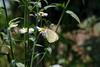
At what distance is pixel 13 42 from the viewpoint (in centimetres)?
147

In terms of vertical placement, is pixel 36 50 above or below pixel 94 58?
above

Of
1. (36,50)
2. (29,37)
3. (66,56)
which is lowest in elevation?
(66,56)

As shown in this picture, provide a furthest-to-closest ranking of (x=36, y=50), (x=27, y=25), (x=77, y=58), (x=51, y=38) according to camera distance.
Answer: (x=77, y=58), (x=36, y=50), (x=27, y=25), (x=51, y=38)

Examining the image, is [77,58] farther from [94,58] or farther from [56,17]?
[56,17]

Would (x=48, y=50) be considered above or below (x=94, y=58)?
above

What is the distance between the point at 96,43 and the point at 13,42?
3.22m

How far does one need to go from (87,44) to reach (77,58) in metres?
0.51

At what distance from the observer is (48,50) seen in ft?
4.73

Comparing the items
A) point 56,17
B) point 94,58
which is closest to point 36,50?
point 56,17

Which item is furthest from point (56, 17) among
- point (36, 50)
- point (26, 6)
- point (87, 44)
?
point (87, 44)

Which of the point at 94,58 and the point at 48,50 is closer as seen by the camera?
the point at 48,50

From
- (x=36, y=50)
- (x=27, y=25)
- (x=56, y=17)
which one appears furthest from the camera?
(x=56, y=17)

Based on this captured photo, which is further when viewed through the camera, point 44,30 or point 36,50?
point 36,50

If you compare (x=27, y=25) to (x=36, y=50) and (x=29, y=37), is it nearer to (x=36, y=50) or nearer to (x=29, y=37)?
(x=29, y=37)
